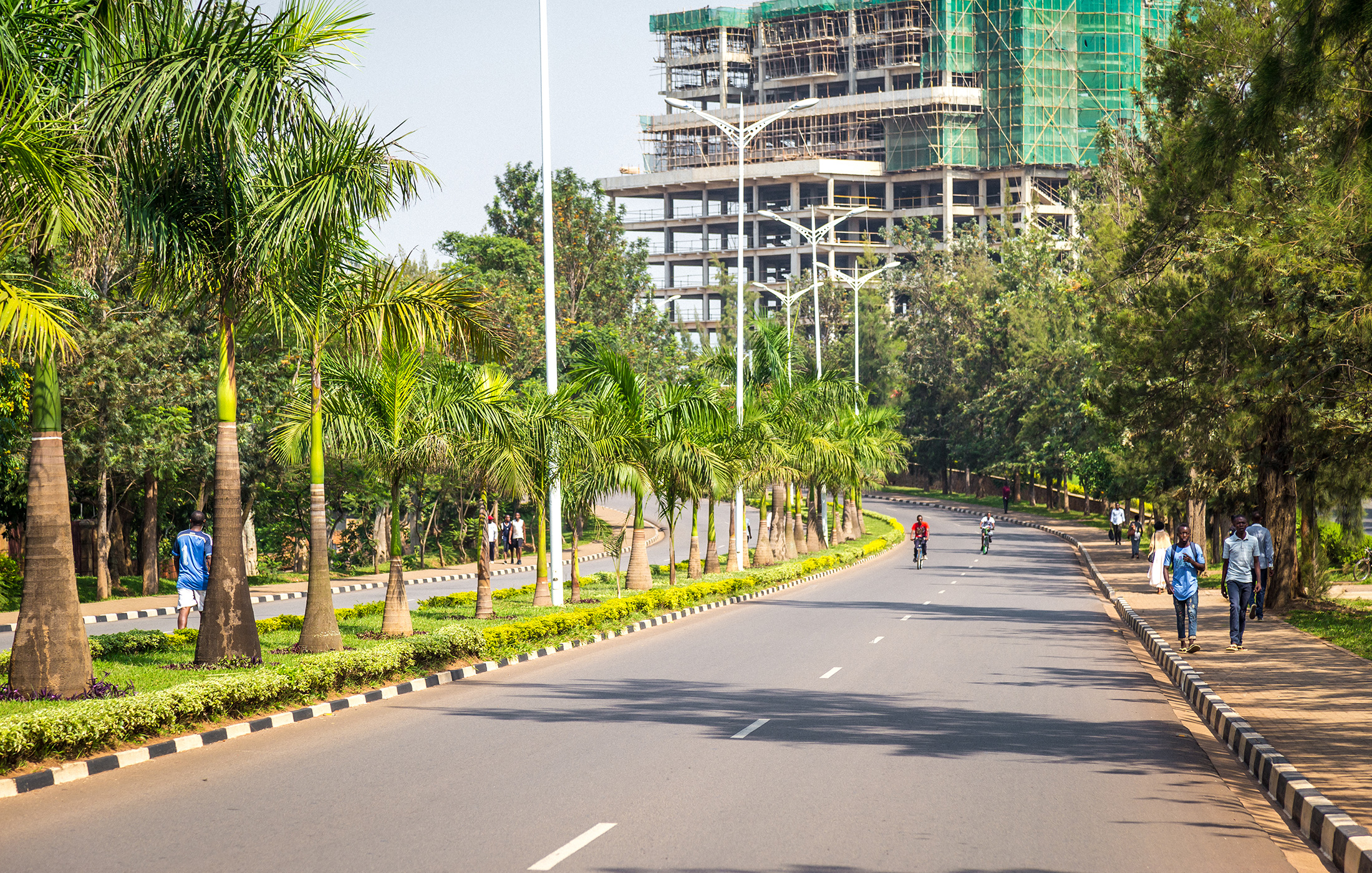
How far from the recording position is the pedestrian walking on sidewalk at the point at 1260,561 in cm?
2009

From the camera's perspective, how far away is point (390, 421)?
19.1 metres

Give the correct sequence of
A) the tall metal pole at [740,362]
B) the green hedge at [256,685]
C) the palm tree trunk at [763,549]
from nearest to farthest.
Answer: the green hedge at [256,685] → the tall metal pole at [740,362] → the palm tree trunk at [763,549]

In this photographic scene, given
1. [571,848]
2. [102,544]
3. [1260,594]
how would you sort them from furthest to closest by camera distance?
[102,544] < [1260,594] < [571,848]

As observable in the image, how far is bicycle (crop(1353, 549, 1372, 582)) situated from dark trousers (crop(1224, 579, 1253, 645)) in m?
18.6

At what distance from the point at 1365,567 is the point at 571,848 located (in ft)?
111

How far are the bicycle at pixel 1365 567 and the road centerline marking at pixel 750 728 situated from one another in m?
27.9

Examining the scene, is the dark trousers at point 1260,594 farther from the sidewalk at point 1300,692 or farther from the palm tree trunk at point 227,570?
the palm tree trunk at point 227,570

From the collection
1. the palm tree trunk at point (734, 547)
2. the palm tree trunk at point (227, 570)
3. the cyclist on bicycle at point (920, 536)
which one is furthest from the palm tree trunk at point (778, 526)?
the palm tree trunk at point (227, 570)

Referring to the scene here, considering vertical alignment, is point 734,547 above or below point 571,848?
below

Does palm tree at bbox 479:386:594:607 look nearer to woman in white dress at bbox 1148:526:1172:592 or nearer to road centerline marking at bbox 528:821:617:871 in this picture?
road centerline marking at bbox 528:821:617:871

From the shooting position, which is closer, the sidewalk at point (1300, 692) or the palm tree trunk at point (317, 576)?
the sidewalk at point (1300, 692)

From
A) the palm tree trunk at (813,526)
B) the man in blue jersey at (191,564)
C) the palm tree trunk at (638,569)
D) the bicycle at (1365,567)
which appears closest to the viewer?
the man in blue jersey at (191,564)

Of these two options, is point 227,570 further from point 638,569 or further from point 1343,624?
point 1343,624

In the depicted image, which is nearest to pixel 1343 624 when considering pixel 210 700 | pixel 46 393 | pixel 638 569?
pixel 638 569
